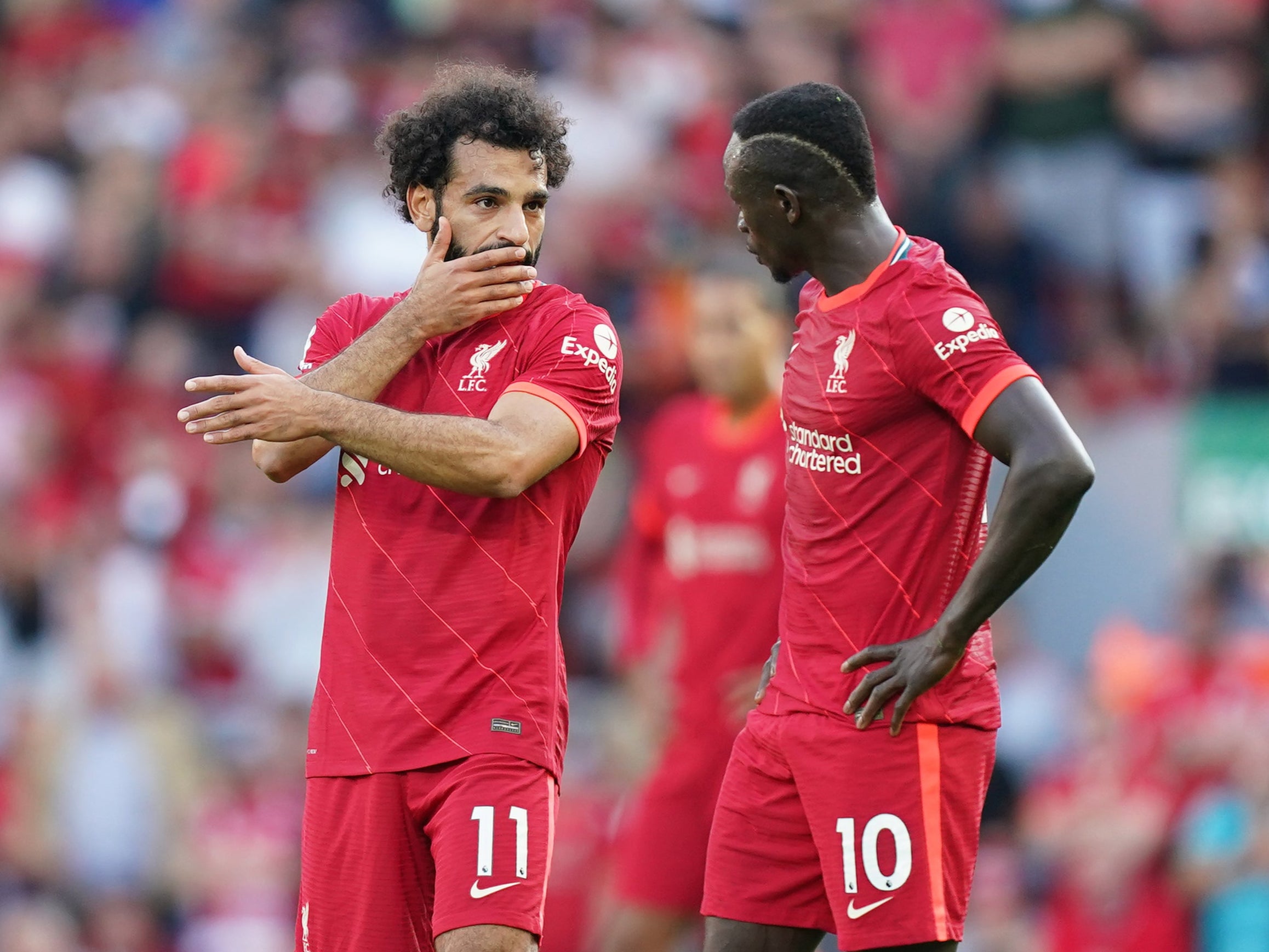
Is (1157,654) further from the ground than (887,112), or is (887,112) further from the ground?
(887,112)

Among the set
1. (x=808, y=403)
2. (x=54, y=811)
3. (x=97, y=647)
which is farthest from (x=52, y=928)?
(x=808, y=403)

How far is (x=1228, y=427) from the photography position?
28.5 ft

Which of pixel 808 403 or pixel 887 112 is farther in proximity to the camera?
pixel 887 112

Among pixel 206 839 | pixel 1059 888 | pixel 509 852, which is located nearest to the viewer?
pixel 509 852

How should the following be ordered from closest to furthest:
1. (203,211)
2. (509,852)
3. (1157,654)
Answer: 1. (509,852)
2. (1157,654)
3. (203,211)

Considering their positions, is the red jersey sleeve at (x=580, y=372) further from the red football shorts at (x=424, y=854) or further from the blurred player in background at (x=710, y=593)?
the blurred player in background at (x=710, y=593)

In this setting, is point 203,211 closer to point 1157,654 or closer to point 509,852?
point 1157,654

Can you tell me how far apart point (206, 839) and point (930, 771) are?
5717mm

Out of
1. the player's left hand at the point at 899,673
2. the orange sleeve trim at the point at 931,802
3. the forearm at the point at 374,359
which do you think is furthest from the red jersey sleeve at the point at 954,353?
the forearm at the point at 374,359

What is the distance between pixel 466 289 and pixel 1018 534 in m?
1.38

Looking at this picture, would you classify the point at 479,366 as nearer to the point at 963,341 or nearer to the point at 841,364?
the point at 841,364

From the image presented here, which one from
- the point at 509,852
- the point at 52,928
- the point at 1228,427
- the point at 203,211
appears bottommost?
the point at 52,928

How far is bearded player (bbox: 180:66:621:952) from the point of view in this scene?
4023mm

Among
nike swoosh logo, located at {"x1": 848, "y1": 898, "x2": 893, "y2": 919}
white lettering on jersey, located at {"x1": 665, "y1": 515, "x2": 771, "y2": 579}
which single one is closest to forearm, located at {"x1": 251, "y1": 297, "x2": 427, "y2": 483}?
nike swoosh logo, located at {"x1": 848, "y1": 898, "x2": 893, "y2": 919}
